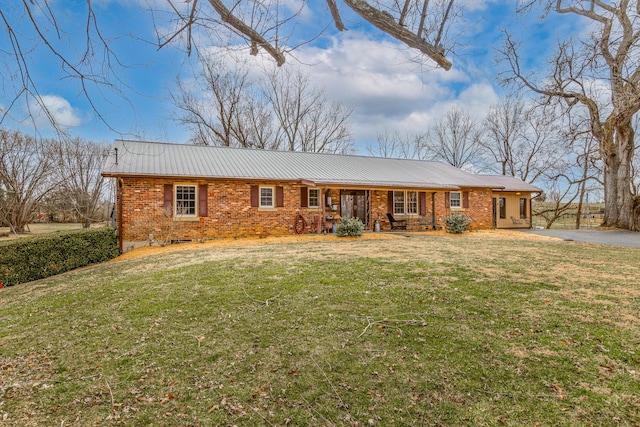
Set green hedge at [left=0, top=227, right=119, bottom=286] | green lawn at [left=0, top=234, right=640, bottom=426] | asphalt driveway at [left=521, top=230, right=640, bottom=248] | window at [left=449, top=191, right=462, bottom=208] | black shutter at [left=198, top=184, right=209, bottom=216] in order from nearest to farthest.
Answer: green lawn at [left=0, top=234, right=640, bottom=426] → green hedge at [left=0, top=227, right=119, bottom=286] → asphalt driveway at [left=521, top=230, right=640, bottom=248] → black shutter at [left=198, top=184, right=209, bottom=216] → window at [left=449, top=191, right=462, bottom=208]

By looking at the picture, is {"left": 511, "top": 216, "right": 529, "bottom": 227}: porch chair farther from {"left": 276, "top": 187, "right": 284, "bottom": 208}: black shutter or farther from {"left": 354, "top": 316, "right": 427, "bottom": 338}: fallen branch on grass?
{"left": 354, "top": 316, "right": 427, "bottom": 338}: fallen branch on grass

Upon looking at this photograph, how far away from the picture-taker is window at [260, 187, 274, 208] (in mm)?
14641

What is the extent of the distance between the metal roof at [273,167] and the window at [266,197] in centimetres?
63

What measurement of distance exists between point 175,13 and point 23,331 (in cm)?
443

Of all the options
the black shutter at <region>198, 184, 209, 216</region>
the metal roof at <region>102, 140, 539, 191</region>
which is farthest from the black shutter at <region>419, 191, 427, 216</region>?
the black shutter at <region>198, 184, 209, 216</region>

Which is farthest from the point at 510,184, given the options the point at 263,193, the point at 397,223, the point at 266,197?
the point at 263,193

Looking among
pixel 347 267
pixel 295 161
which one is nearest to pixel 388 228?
pixel 295 161

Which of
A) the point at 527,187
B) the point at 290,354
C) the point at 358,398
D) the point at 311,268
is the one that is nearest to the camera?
the point at 358,398

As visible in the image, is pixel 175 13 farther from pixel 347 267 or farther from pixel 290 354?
pixel 347 267

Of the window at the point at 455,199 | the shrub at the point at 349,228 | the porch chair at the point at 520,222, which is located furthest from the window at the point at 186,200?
the porch chair at the point at 520,222

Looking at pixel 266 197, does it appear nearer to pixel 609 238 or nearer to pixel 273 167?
pixel 273 167

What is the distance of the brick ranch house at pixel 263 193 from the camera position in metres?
12.7

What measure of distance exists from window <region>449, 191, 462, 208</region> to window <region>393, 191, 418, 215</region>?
2.36 metres

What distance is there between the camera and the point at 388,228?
17.0 m
